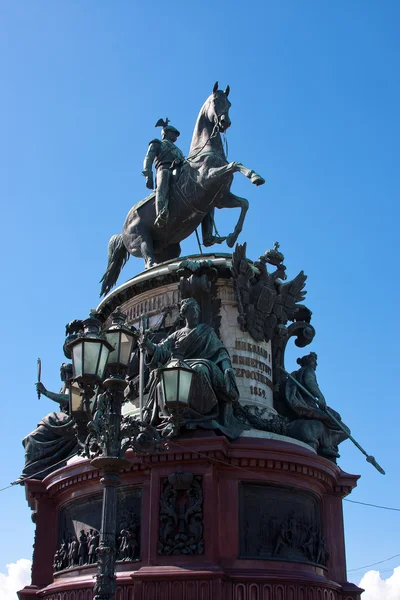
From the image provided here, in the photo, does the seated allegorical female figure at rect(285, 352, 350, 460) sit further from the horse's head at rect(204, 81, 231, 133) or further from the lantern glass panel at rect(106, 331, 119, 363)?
the lantern glass panel at rect(106, 331, 119, 363)

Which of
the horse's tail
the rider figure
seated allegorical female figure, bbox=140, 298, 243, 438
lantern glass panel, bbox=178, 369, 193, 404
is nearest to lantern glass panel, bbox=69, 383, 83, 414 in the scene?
lantern glass panel, bbox=178, 369, 193, 404

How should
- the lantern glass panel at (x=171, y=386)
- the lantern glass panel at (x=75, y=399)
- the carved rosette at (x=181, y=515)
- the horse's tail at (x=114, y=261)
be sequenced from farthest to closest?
the horse's tail at (x=114, y=261), the carved rosette at (x=181, y=515), the lantern glass panel at (x=75, y=399), the lantern glass panel at (x=171, y=386)

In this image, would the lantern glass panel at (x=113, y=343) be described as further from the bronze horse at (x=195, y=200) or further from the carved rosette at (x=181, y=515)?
the bronze horse at (x=195, y=200)

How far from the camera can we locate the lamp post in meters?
10.2

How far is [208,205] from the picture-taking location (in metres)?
21.1

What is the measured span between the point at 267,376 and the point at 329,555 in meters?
4.39

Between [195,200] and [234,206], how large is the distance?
1.15m

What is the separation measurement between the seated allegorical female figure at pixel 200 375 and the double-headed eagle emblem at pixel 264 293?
1.36m

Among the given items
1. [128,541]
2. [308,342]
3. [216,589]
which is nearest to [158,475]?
[128,541]

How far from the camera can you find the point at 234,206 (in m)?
21.3

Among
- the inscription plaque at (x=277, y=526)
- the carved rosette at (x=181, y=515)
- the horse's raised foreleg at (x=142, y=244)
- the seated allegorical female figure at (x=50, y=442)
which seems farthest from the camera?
the horse's raised foreleg at (x=142, y=244)

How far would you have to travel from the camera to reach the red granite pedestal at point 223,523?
14.2m

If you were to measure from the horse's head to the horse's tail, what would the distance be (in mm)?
4579

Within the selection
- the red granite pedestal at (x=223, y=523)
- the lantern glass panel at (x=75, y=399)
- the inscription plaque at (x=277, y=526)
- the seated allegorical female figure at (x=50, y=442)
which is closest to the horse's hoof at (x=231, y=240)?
the seated allegorical female figure at (x=50, y=442)
